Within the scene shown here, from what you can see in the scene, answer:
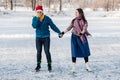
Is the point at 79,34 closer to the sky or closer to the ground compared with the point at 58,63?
closer to the sky

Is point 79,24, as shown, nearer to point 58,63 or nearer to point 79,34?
point 79,34

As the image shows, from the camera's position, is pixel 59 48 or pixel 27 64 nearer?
pixel 27 64

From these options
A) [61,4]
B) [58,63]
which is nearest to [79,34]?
[58,63]

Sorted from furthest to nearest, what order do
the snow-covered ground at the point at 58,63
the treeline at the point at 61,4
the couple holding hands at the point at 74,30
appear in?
the treeline at the point at 61,4, the couple holding hands at the point at 74,30, the snow-covered ground at the point at 58,63

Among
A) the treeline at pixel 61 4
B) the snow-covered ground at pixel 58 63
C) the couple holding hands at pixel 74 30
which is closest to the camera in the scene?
the snow-covered ground at pixel 58 63

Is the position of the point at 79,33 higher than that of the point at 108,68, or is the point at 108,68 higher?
the point at 79,33

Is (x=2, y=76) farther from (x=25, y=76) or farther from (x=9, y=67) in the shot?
(x=9, y=67)

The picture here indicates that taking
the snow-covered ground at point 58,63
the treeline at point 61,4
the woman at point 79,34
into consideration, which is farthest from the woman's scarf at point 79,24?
the treeline at point 61,4

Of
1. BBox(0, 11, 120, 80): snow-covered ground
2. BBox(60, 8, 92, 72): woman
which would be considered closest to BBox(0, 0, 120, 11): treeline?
BBox(0, 11, 120, 80): snow-covered ground

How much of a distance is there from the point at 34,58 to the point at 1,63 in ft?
5.00

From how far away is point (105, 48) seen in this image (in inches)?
640

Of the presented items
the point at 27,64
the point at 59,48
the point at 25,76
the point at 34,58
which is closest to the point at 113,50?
the point at 59,48

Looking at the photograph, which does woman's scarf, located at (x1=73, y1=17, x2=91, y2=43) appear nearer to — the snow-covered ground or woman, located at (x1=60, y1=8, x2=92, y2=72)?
woman, located at (x1=60, y1=8, x2=92, y2=72)

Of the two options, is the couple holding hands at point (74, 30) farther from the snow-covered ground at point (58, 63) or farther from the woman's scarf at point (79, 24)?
the snow-covered ground at point (58, 63)
